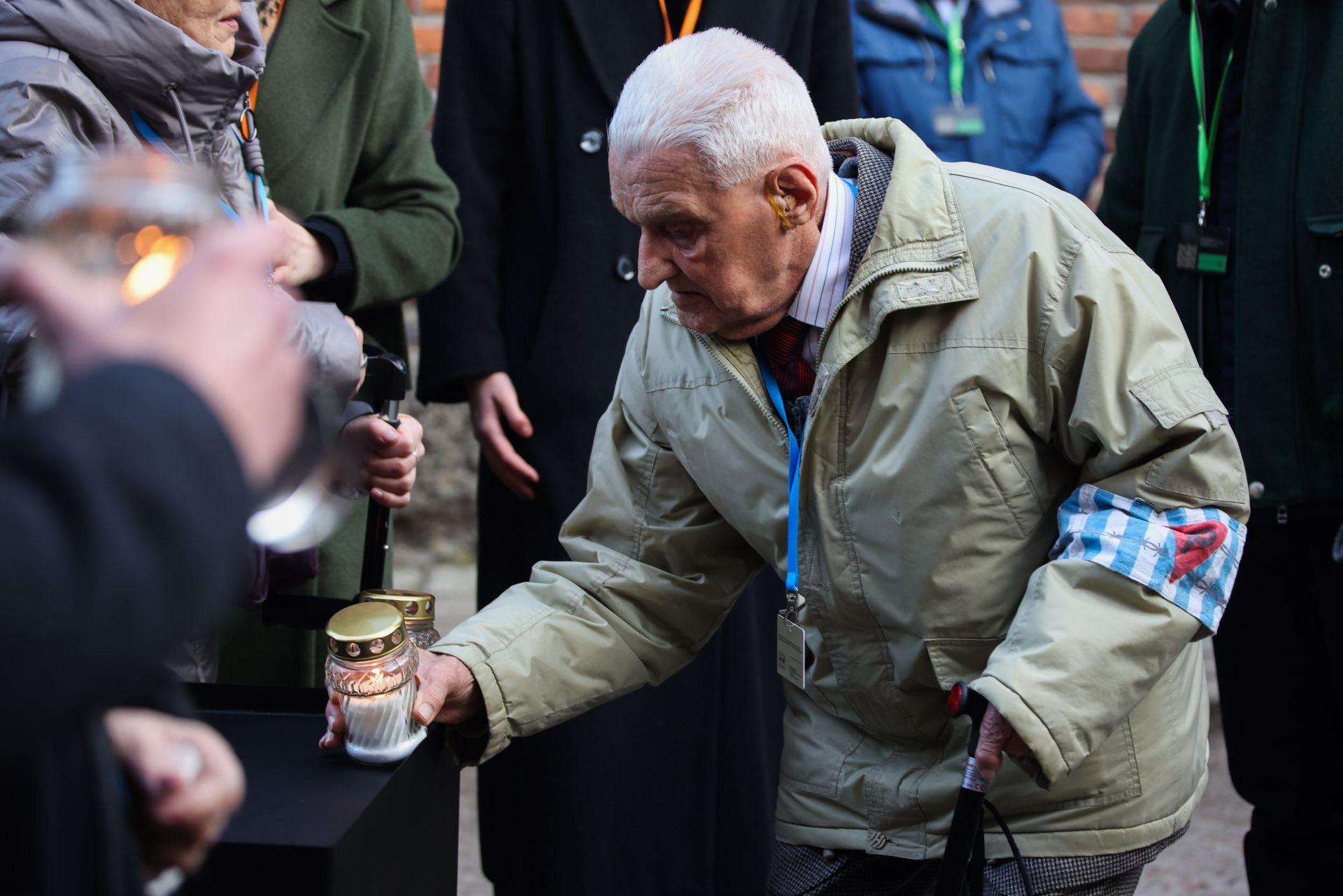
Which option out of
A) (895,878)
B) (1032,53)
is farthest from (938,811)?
(1032,53)

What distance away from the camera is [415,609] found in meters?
1.58

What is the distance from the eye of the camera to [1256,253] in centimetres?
228

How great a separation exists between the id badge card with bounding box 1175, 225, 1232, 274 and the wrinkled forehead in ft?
3.74

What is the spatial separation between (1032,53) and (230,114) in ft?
6.30

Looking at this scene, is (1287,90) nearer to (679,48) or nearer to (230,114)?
(679,48)

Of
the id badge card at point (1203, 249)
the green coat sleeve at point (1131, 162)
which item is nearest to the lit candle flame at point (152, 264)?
the id badge card at point (1203, 249)

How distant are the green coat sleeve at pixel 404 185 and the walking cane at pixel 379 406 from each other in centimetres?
42

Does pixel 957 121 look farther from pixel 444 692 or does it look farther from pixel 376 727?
pixel 376 727

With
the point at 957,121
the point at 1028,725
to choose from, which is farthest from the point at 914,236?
the point at 957,121

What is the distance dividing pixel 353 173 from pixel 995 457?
4.09ft

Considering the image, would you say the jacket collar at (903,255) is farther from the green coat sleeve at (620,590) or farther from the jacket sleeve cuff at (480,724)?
the jacket sleeve cuff at (480,724)

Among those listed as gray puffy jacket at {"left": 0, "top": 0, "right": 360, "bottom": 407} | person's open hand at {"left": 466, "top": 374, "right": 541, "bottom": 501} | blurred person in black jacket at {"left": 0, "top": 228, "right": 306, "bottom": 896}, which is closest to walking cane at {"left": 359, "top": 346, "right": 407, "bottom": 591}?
gray puffy jacket at {"left": 0, "top": 0, "right": 360, "bottom": 407}

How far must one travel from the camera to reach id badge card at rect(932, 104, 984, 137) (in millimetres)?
2939

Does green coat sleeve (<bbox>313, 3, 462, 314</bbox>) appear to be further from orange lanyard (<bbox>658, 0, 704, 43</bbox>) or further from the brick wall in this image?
the brick wall
